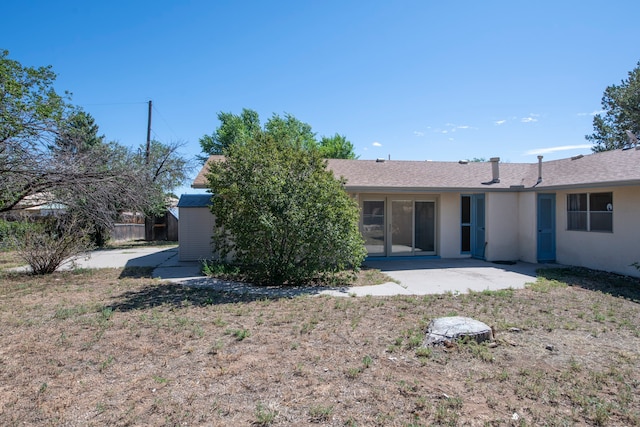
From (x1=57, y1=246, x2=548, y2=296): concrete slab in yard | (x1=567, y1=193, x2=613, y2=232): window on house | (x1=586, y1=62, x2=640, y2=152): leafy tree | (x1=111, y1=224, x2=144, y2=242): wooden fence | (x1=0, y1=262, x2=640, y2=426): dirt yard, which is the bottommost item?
(x1=0, y1=262, x2=640, y2=426): dirt yard

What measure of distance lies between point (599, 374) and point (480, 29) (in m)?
10.1

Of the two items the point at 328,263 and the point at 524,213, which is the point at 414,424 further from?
Answer: the point at 524,213

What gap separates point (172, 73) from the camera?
59.5ft

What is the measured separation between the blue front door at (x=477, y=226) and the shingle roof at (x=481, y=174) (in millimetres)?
676

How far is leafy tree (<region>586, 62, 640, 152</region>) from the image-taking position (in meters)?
23.6

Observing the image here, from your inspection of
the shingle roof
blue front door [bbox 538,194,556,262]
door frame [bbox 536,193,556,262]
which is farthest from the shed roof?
blue front door [bbox 538,194,556,262]

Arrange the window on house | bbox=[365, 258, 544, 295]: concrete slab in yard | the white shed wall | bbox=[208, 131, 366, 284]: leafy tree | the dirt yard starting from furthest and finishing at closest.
→ 1. the white shed wall
2. the window on house
3. bbox=[365, 258, 544, 295]: concrete slab in yard
4. bbox=[208, 131, 366, 284]: leafy tree
5. the dirt yard

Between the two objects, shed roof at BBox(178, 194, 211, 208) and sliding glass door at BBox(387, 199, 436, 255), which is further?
sliding glass door at BBox(387, 199, 436, 255)

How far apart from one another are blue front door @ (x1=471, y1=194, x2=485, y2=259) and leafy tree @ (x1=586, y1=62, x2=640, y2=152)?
1611cm

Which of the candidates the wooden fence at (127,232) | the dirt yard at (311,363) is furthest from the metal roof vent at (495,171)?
the wooden fence at (127,232)

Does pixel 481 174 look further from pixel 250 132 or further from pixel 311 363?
pixel 250 132

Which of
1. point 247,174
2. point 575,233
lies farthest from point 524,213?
point 247,174

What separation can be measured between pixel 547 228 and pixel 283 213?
9231 millimetres

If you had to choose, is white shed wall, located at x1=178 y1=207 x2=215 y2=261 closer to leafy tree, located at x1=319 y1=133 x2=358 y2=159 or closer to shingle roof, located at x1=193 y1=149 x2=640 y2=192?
shingle roof, located at x1=193 y1=149 x2=640 y2=192
